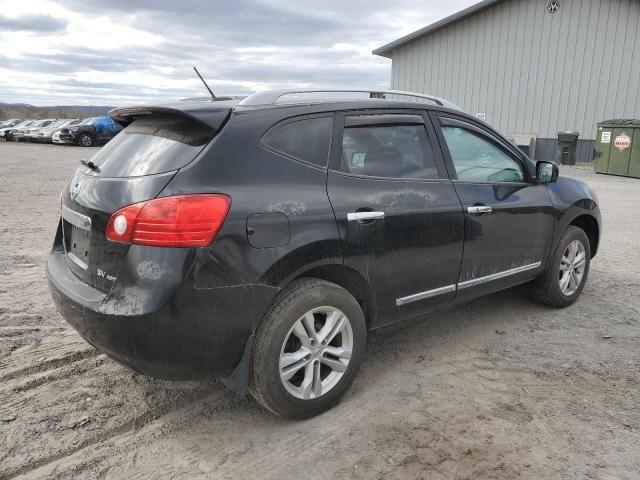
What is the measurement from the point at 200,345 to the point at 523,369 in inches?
86.1

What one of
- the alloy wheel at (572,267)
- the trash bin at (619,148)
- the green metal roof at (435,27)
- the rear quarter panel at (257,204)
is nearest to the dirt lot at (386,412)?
the alloy wheel at (572,267)

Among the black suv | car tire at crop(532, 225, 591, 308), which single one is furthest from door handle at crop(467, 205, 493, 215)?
car tire at crop(532, 225, 591, 308)

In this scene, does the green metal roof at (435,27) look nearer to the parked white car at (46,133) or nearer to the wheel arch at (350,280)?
the parked white car at (46,133)

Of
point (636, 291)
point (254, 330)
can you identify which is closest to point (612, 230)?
point (636, 291)

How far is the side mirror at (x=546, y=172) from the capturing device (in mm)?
4250

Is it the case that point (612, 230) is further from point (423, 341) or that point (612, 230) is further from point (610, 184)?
point (610, 184)

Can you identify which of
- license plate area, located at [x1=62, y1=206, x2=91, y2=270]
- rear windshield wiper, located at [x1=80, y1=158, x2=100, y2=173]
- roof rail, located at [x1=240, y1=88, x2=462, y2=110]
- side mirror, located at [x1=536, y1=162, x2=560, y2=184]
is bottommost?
license plate area, located at [x1=62, y1=206, x2=91, y2=270]

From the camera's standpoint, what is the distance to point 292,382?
295 cm

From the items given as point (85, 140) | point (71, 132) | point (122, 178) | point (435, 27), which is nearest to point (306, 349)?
point (122, 178)

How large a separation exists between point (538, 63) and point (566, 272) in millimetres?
16832

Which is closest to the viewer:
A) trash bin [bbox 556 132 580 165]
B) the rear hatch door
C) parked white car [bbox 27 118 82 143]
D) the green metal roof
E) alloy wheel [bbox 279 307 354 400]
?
the rear hatch door

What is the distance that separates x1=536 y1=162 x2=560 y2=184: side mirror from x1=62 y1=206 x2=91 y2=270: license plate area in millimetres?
3260

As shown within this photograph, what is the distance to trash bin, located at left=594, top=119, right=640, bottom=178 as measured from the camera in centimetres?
1560

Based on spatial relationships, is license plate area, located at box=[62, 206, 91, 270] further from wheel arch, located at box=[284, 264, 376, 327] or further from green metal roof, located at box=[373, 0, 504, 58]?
green metal roof, located at box=[373, 0, 504, 58]
